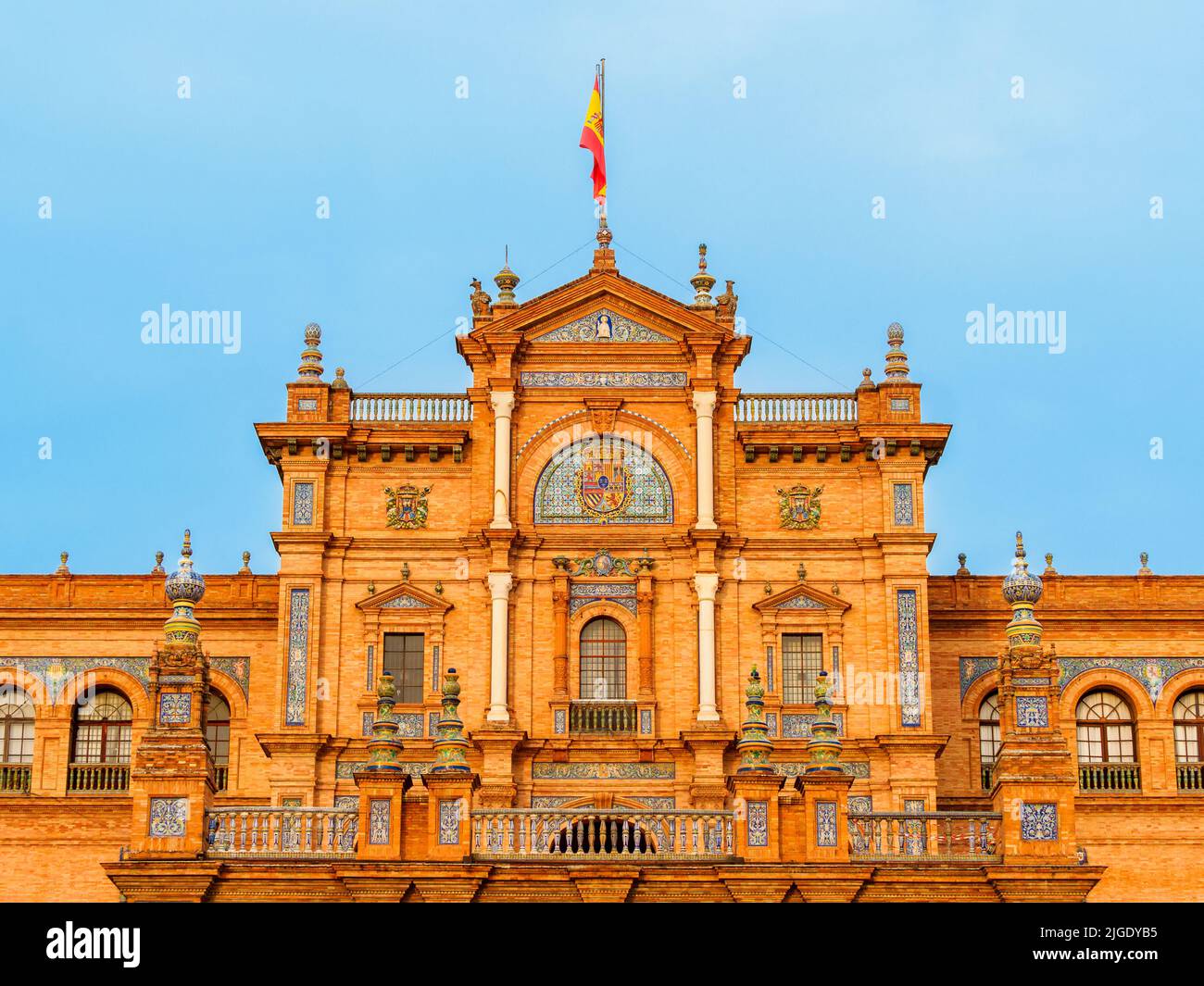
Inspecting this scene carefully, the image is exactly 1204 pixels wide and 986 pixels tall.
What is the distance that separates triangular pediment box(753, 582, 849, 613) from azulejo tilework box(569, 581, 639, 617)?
111 inches

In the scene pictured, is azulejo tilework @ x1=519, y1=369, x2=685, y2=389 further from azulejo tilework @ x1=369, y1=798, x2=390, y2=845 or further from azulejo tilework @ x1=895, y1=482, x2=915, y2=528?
azulejo tilework @ x1=369, y1=798, x2=390, y2=845

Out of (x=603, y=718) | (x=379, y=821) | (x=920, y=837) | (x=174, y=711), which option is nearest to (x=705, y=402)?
(x=603, y=718)

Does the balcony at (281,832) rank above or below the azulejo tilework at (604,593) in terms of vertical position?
below

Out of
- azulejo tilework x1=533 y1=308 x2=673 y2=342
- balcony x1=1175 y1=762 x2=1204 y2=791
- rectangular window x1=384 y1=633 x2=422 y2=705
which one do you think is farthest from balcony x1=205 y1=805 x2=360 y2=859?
balcony x1=1175 y1=762 x2=1204 y2=791

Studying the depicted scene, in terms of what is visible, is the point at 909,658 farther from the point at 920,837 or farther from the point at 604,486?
the point at 920,837

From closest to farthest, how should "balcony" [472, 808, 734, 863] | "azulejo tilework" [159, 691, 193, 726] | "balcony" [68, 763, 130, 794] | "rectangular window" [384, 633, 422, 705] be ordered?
"balcony" [472, 808, 734, 863], "azulejo tilework" [159, 691, 193, 726], "rectangular window" [384, 633, 422, 705], "balcony" [68, 763, 130, 794]

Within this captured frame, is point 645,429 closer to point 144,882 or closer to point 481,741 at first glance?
point 481,741

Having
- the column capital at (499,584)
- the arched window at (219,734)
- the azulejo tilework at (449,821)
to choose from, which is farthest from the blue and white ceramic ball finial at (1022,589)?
the arched window at (219,734)

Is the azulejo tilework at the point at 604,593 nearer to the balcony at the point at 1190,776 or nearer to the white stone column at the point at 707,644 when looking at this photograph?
the white stone column at the point at 707,644

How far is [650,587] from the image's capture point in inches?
2116

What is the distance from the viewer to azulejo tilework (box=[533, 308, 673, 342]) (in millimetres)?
55375

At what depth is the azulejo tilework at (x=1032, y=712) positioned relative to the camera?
123ft

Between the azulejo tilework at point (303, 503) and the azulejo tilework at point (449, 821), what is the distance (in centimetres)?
1893
